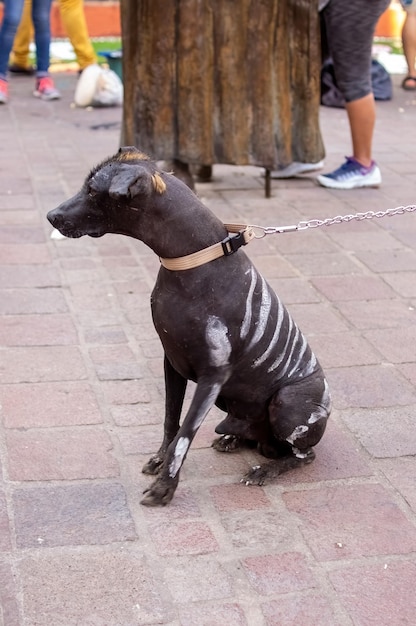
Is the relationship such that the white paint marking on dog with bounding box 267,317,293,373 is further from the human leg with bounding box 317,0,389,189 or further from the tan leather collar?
the human leg with bounding box 317,0,389,189

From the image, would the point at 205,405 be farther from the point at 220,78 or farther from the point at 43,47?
the point at 43,47

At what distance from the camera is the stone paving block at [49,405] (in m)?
3.58

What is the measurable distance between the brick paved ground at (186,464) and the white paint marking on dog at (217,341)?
493 mm

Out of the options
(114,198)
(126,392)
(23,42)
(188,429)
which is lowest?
(23,42)

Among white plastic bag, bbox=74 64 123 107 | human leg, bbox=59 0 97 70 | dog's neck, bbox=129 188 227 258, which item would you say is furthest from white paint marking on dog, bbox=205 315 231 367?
human leg, bbox=59 0 97 70

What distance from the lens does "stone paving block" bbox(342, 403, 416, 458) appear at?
3443 millimetres

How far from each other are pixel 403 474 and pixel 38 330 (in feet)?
6.22

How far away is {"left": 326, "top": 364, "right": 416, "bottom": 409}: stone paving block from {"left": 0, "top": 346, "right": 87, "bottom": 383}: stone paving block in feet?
3.46

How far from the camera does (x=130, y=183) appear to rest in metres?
2.69

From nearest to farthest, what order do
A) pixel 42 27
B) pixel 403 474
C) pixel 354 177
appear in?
1. pixel 403 474
2. pixel 354 177
3. pixel 42 27

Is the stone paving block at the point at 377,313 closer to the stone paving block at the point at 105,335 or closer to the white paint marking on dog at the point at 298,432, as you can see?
the stone paving block at the point at 105,335

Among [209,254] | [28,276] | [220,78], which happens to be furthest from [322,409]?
[220,78]

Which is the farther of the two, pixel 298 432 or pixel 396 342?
pixel 396 342

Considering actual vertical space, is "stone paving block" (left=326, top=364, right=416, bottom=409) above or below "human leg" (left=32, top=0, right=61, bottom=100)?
above
